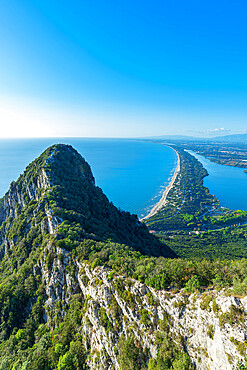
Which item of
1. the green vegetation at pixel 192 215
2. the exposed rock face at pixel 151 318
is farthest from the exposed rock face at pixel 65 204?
the green vegetation at pixel 192 215

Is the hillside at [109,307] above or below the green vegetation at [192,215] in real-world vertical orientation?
above

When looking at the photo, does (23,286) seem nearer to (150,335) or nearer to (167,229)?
(150,335)

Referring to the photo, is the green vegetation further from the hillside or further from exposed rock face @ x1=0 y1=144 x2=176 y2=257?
the hillside

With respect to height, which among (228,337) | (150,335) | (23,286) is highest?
(228,337)

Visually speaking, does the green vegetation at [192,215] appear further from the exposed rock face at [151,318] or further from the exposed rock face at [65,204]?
the exposed rock face at [151,318]

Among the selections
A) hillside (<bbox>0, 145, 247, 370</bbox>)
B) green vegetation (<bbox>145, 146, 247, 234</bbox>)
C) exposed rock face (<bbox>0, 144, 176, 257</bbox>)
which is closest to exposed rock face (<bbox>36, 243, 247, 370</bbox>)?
hillside (<bbox>0, 145, 247, 370</bbox>)

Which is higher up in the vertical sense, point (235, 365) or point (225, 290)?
point (225, 290)

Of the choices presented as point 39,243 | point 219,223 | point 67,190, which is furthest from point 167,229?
point 39,243
